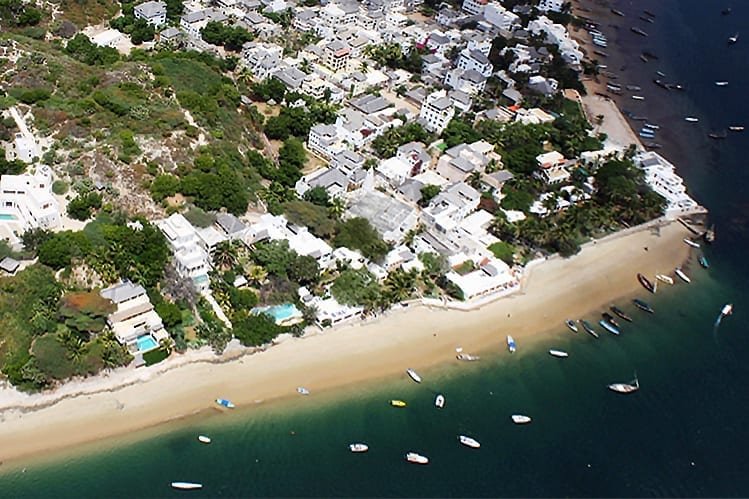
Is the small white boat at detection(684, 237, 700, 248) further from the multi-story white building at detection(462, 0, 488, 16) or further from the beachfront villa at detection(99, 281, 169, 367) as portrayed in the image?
the multi-story white building at detection(462, 0, 488, 16)

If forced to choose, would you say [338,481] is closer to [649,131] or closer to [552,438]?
[552,438]

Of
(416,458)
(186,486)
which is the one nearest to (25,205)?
(186,486)

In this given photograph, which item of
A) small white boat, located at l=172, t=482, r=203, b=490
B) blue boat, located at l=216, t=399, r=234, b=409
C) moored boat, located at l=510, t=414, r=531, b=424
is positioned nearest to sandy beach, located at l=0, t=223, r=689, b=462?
blue boat, located at l=216, t=399, r=234, b=409

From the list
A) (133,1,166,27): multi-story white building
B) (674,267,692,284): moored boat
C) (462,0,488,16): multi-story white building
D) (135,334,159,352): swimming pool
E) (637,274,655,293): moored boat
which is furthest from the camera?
(462,0,488,16): multi-story white building

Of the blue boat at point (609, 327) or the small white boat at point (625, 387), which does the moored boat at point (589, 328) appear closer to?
the blue boat at point (609, 327)

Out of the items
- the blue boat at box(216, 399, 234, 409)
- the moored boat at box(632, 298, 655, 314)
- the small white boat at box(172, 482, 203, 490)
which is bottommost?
the small white boat at box(172, 482, 203, 490)

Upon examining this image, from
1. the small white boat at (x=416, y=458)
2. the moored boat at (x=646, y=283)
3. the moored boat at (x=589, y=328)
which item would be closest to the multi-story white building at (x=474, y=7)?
the moored boat at (x=646, y=283)
